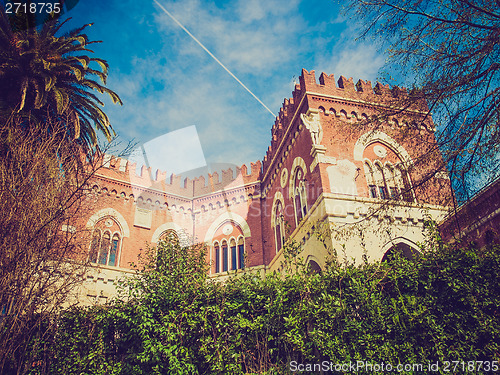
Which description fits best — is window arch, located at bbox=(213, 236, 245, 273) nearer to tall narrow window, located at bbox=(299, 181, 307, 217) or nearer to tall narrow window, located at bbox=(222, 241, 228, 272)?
tall narrow window, located at bbox=(222, 241, 228, 272)

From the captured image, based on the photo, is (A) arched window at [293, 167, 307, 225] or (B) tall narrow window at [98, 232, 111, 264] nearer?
(A) arched window at [293, 167, 307, 225]

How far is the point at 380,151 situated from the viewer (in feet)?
46.5

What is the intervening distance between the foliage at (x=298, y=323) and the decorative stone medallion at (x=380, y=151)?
760cm

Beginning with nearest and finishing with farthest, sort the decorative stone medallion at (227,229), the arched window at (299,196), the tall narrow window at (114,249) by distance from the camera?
the arched window at (299,196)
the tall narrow window at (114,249)
the decorative stone medallion at (227,229)

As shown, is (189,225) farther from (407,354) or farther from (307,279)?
(407,354)

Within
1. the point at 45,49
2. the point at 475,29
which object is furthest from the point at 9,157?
the point at 475,29

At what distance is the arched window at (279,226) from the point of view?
54.5ft

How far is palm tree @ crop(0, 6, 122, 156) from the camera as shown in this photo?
1048 cm

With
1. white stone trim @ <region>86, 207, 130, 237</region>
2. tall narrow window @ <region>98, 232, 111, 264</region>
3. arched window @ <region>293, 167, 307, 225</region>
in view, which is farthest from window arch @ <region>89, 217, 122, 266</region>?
arched window @ <region>293, 167, 307, 225</region>

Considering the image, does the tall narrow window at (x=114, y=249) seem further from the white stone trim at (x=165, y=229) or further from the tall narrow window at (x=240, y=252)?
the tall narrow window at (x=240, y=252)

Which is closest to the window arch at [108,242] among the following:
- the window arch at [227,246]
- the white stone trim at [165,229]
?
the white stone trim at [165,229]

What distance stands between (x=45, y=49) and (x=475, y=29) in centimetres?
1114

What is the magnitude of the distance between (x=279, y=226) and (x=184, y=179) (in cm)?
747

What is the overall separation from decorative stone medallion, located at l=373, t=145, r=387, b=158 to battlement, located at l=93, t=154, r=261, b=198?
763 cm
